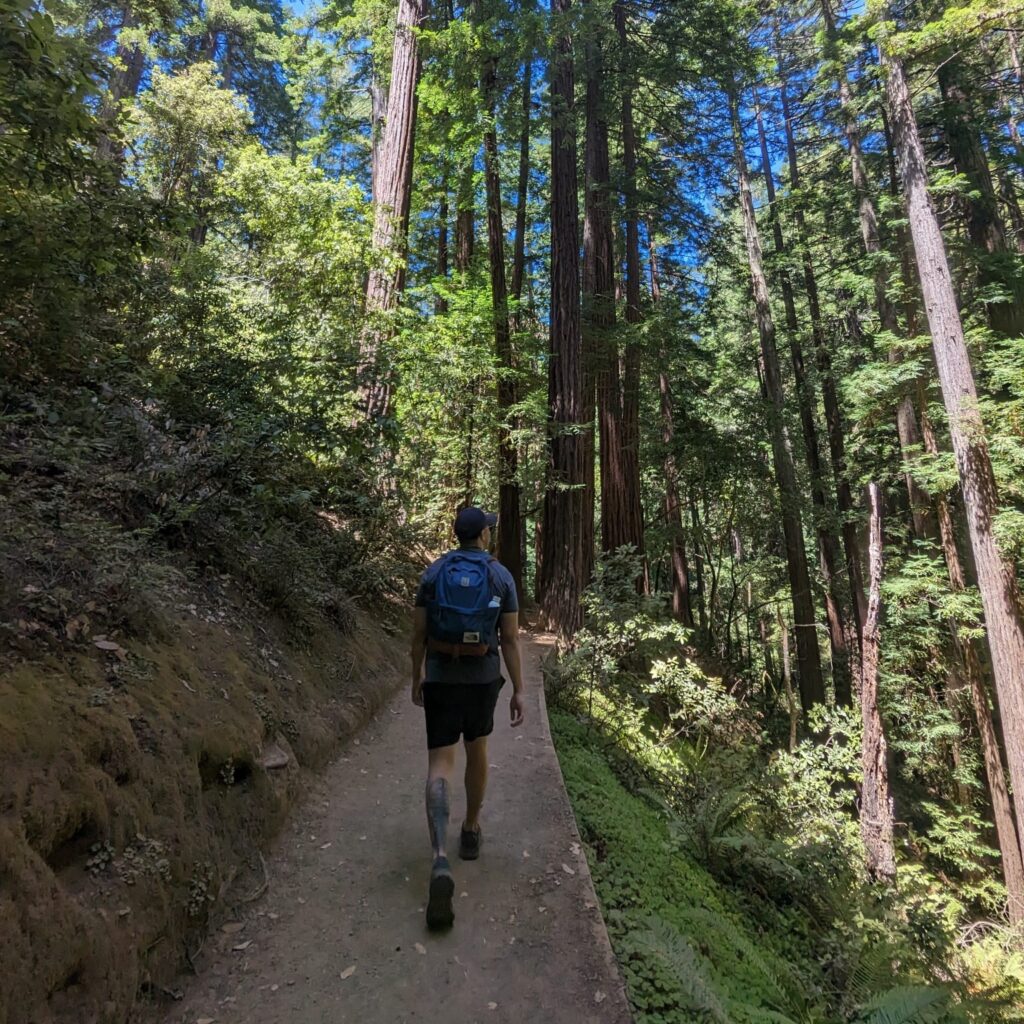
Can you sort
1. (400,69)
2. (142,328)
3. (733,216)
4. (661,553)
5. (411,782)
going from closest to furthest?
(411,782), (142,328), (400,69), (661,553), (733,216)

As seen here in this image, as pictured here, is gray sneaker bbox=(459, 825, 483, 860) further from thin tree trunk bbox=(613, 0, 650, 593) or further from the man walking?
thin tree trunk bbox=(613, 0, 650, 593)

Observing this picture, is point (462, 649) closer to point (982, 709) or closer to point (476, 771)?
point (476, 771)

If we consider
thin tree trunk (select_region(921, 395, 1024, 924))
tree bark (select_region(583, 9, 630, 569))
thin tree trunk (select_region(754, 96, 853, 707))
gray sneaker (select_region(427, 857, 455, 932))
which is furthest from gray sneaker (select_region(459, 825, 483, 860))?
thin tree trunk (select_region(754, 96, 853, 707))

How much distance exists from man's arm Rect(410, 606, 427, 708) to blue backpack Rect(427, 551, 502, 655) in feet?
0.13

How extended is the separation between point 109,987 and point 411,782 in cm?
238

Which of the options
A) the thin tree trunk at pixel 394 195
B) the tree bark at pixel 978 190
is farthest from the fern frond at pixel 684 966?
the tree bark at pixel 978 190

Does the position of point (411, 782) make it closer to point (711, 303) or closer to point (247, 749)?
point (247, 749)

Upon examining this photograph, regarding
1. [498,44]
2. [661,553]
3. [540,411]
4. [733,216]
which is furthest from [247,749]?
[733,216]

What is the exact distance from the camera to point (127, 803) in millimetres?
2420

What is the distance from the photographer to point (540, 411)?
1029cm

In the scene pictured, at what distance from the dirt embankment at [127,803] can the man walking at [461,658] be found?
1.07m

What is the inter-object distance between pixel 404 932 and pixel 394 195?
384 inches

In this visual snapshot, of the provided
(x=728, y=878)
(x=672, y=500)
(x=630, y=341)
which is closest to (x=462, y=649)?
(x=728, y=878)

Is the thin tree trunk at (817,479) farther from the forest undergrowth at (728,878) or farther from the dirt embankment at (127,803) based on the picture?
the dirt embankment at (127,803)
